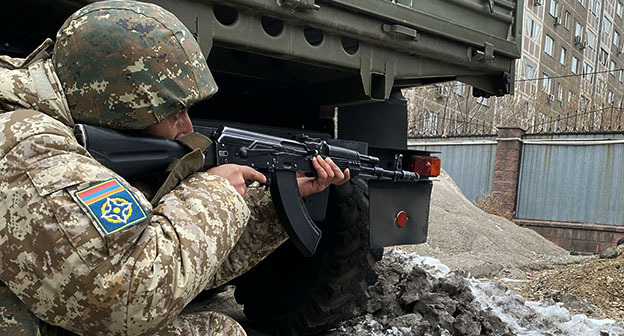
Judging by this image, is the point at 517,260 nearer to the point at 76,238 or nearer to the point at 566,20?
the point at 76,238

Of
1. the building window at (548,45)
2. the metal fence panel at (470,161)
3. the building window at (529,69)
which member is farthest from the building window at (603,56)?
the metal fence panel at (470,161)

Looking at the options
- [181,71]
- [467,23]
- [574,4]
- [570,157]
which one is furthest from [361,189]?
[574,4]

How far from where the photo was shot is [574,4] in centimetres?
2800

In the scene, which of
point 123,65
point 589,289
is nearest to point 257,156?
point 123,65

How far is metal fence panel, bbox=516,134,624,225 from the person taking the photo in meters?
10.5

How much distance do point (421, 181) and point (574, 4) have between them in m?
28.9

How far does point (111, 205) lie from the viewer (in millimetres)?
1229

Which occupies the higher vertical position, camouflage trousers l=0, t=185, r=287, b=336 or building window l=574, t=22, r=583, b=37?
building window l=574, t=22, r=583, b=37

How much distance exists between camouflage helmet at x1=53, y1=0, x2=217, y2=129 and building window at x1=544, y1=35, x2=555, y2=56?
87.5 feet

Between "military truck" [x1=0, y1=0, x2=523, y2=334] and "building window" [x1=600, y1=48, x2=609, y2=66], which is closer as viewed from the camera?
"military truck" [x1=0, y1=0, x2=523, y2=334]

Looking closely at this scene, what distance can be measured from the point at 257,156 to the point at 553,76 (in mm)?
27580

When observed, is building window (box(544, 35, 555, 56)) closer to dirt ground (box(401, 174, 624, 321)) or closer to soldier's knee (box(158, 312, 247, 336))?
dirt ground (box(401, 174, 624, 321))

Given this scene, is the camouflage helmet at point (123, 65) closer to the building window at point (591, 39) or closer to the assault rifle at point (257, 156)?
the assault rifle at point (257, 156)

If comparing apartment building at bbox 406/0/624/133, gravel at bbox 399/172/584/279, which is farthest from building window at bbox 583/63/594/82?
gravel at bbox 399/172/584/279
